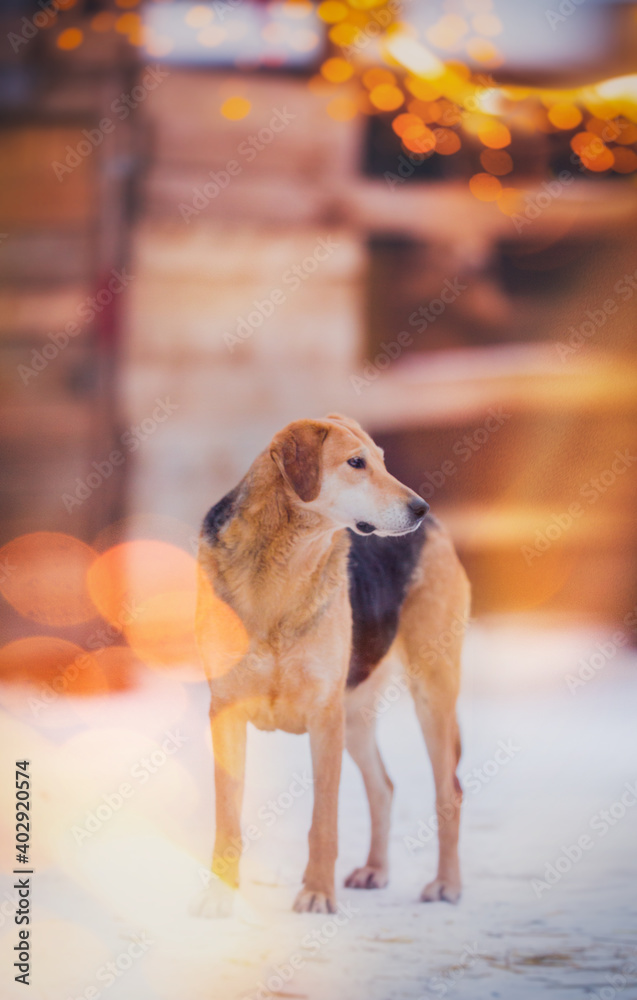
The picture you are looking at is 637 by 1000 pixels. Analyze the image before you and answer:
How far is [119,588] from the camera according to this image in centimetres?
Result: 305

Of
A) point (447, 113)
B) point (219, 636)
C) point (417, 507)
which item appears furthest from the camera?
point (447, 113)

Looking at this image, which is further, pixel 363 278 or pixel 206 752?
pixel 363 278

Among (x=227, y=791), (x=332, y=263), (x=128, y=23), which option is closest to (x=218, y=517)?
(x=227, y=791)

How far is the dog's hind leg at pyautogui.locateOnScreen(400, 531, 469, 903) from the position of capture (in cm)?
220

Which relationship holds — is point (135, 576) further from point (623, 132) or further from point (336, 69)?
point (623, 132)

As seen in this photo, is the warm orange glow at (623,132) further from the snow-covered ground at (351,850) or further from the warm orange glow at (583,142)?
the snow-covered ground at (351,850)

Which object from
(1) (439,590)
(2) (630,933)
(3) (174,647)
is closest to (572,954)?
(2) (630,933)

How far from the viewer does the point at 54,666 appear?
300 centimetres

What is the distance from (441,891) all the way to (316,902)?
1.22 feet

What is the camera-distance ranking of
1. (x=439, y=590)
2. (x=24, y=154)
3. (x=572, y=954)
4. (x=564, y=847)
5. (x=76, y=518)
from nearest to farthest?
(x=572, y=954) < (x=439, y=590) < (x=564, y=847) < (x=24, y=154) < (x=76, y=518)

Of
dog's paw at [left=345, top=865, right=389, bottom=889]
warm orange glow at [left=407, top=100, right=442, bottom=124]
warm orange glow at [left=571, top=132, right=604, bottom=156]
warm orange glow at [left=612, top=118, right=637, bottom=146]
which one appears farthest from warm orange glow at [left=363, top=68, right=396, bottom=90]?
dog's paw at [left=345, top=865, right=389, bottom=889]

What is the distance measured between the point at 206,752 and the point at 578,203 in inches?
89.2

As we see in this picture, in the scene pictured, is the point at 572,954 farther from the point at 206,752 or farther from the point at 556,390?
the point at 556,390

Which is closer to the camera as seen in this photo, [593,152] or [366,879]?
[366,879]
